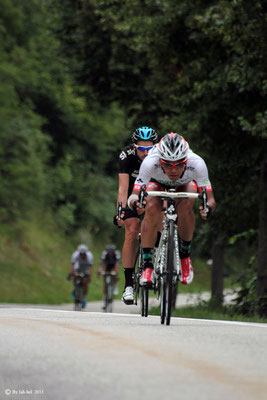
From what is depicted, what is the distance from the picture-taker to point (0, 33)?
4422 centimetres

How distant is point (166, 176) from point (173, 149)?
0.51 m

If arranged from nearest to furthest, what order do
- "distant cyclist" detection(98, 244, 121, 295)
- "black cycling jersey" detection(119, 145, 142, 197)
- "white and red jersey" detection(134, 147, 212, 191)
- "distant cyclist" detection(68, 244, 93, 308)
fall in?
"white and red jersey" detection(134, 147, 212, 191) → "black cycling jersey" detection(119, 145, 142, 197) → "distant cyclist" detection(98, 244, 121, 295) → "distant cyclist" detection(68, 244, 93, 308)

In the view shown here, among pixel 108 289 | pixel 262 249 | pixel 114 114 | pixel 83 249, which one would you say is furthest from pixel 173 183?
pixel 114 114

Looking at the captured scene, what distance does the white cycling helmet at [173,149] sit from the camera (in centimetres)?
962

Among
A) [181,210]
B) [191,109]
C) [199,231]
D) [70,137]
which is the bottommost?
[181,210]

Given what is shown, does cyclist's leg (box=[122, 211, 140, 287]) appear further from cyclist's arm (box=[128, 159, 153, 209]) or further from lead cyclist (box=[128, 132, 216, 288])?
cyclist's arm (box=[128, 159, 153, 209])

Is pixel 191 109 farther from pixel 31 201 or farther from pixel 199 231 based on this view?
pixel 31 201

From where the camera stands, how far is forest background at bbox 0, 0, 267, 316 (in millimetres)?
17781

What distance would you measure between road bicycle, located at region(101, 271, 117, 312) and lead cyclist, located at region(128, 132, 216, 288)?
620 inches

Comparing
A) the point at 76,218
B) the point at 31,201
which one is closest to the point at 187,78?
the point at 31,201

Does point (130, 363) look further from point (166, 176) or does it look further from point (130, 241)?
point (130, 241)

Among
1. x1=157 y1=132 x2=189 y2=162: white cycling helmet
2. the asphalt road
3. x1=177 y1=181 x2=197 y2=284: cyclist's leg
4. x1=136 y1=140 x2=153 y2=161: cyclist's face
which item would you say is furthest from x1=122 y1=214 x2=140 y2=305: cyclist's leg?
the asphalt road

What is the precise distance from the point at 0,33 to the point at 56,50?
17.3 m

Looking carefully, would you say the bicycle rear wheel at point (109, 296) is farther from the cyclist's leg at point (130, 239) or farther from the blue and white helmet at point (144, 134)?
the blue and white helmet at point (144, 134)
